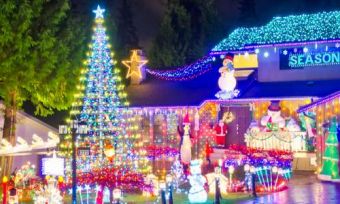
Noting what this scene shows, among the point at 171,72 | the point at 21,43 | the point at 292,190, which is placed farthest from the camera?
the point at 171,72

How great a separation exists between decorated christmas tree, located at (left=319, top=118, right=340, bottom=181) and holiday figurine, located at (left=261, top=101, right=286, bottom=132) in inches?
212

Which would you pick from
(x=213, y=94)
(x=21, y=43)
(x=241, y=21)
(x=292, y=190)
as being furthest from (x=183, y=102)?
(x=241, y=21)

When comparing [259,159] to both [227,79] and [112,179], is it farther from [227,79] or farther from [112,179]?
[227,79]

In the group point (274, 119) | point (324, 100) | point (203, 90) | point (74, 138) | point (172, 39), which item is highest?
point (172, 39)

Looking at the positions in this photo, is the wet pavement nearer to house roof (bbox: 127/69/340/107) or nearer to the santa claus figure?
house roof (bbox: 127/69/340/107)

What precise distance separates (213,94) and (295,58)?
4161 mm

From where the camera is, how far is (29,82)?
79.8 ft

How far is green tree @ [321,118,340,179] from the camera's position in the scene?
70.9 ft

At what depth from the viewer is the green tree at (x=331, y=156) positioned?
70.9 ft

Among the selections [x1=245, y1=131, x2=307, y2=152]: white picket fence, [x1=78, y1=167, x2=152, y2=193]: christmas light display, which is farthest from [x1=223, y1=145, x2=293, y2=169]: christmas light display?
[x1=245, y1=131, x2=307, y2=152]: white picket fence

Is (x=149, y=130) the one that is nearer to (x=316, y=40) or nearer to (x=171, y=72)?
(x=171, y=72)

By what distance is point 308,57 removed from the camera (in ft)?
89.6

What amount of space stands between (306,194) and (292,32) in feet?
36.6

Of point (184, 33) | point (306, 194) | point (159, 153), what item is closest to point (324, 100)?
point (306, 194)
